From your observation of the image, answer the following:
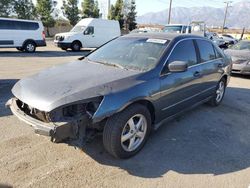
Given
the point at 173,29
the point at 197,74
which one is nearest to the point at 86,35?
the point at 173,29

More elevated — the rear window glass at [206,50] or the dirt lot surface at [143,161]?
the rear window glass at [206,50]

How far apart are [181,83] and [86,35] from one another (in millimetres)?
15867

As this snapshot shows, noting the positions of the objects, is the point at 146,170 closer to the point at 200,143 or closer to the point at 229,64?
the point at 200,143

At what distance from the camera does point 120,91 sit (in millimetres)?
3391

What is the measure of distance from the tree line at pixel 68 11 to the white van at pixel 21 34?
2082 cm

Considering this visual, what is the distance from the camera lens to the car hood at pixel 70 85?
10.3 ft

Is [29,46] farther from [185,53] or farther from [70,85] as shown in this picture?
[70,85]

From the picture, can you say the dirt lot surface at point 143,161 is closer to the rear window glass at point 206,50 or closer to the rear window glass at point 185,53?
the rear window glass at point 185,53

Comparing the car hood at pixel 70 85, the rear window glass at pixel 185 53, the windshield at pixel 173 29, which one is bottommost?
the windshield at pixel 173 29

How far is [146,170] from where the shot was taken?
3.47 m

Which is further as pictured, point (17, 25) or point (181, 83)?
point (17, 25)

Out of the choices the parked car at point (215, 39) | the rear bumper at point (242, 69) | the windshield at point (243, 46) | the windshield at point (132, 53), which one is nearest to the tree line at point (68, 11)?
the parked car at point (215, 39)

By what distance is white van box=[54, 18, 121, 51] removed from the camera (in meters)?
18.6

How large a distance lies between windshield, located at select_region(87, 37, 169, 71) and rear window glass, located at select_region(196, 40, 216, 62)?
1.13 meters
